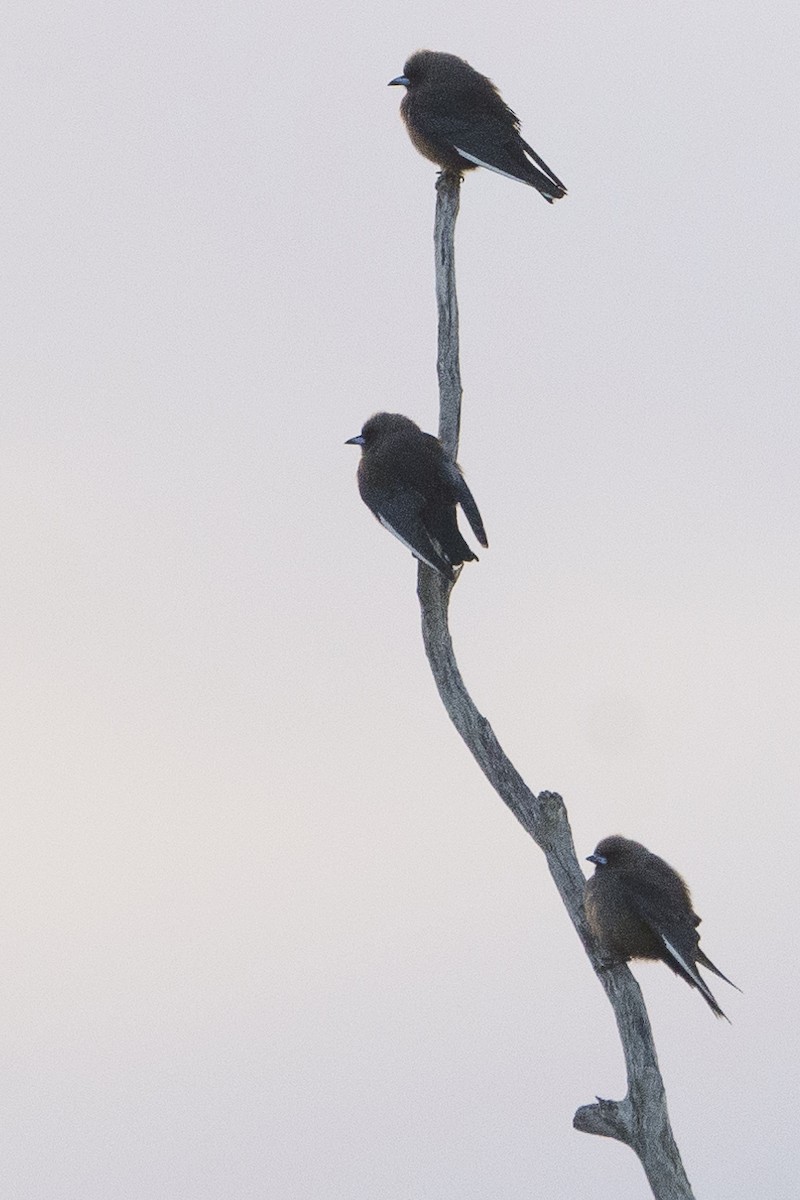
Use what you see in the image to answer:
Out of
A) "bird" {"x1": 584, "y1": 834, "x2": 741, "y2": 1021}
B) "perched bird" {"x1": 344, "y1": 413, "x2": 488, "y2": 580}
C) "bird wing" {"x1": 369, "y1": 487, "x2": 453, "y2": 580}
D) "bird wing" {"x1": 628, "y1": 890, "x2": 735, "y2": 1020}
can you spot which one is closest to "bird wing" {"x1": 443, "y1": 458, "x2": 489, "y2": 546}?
"perched bird" {"x1": 344, "y1": 413, "x2": 488, "y2": 580}

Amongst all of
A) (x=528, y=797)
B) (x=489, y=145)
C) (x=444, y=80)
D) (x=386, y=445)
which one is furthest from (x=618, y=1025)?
(x=444, y=80)

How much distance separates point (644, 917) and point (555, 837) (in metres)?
0.53

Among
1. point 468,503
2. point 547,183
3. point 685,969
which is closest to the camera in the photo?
point 685,969

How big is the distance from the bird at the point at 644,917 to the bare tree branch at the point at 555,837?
11 cm

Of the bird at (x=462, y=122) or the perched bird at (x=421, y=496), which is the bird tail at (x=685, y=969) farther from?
the bird at (x=462, y=122)

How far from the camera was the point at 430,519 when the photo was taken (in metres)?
8.88

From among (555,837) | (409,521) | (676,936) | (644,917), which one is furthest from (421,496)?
(676,936)

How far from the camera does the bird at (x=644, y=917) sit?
8.30 m

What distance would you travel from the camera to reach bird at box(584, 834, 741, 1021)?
830cm

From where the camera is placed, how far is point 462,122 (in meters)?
10.1

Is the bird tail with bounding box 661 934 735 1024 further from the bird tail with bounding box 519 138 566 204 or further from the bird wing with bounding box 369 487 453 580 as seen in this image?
the bird tail with bounding box 519 138 566 204

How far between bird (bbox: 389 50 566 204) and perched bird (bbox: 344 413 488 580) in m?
1.58

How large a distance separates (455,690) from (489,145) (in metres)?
3.18

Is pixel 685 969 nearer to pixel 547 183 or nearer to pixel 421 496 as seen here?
pixel 421 496
